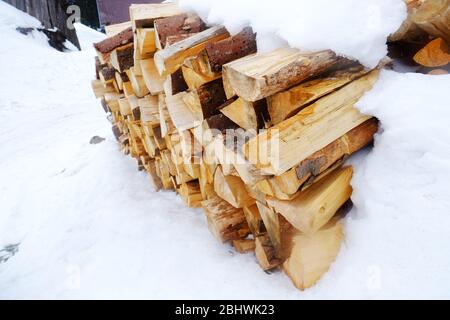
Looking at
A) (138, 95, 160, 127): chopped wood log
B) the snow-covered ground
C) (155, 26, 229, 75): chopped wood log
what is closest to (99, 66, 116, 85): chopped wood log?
(138, 95, 160, 127): chopped wood log

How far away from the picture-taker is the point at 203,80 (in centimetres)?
153

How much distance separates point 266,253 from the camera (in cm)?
168

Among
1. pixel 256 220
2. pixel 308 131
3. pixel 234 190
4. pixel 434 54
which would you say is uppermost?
pixel 434 54

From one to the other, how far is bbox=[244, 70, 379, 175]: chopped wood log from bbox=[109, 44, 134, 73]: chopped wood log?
5.21 ft

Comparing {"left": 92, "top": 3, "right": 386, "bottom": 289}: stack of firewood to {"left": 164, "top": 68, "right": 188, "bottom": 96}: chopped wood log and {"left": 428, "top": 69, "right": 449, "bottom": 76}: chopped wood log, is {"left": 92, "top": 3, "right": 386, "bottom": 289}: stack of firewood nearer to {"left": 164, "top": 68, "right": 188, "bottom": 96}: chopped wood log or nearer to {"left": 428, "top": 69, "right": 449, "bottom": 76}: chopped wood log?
{"left": 164, "top": 68, "right": 188, "bottom": 96}: chopped wood log

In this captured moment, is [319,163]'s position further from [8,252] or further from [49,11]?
[49,11]

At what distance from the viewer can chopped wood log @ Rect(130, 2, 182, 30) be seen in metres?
1.94

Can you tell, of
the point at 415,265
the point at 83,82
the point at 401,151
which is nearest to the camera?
the point at 415,265

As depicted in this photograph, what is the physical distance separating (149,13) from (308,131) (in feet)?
4.26

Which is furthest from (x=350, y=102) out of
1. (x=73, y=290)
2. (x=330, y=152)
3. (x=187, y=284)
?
(x=73, y=290)

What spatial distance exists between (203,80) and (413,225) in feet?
3.46

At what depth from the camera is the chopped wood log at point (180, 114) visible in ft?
5.71

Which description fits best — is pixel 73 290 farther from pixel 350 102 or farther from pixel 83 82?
pixel 83 82

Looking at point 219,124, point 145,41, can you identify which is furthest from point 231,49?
point 145,41
